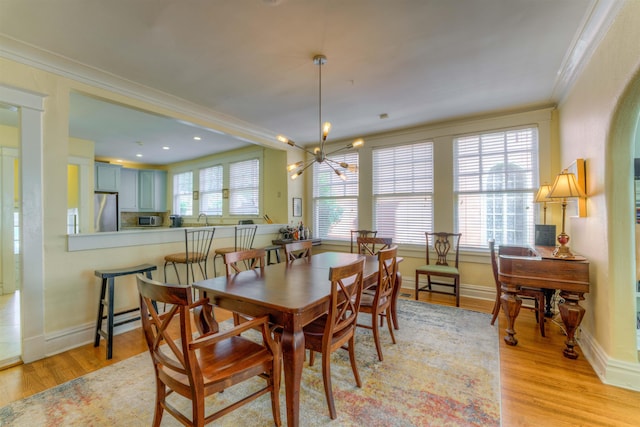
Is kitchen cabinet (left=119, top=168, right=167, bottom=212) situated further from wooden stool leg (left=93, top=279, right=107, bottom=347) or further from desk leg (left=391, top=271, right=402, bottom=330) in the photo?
desk leg (left=391, top=271, right=402, bottom=330)

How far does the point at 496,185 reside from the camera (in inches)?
152

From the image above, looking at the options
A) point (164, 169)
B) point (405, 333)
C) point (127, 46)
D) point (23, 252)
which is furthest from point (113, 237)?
point (164, 169)

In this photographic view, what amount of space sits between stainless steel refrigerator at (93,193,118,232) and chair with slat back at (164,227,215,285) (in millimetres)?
3490

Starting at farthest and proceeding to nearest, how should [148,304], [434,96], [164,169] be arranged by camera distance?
[164,169] < [434,96] < [148,304]

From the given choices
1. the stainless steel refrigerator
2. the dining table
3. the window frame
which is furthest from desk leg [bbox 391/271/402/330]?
the stainless steel refrigerator

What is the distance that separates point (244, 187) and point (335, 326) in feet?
15.3

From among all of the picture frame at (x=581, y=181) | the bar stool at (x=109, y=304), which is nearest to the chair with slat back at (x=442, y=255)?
the picture frame at (x=581, y=181)

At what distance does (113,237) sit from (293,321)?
2483 millimetres

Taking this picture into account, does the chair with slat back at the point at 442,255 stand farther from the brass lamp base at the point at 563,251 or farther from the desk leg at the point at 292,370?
the desk leg at the point at 292,370

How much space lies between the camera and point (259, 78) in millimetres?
2822

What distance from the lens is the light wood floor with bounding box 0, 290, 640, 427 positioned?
169 centimetres

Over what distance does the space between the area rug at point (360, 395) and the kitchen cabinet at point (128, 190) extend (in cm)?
568

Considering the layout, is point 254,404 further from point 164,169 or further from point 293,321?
point 164,169

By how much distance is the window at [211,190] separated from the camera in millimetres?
6449
